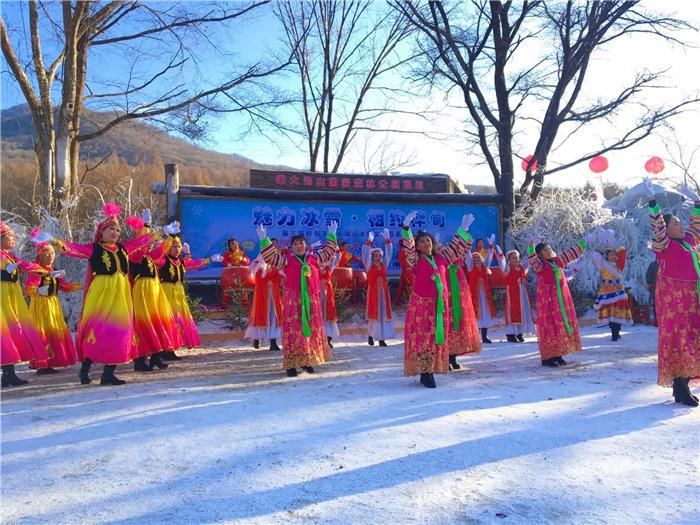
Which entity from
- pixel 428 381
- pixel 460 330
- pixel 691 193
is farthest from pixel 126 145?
pixel 691 193

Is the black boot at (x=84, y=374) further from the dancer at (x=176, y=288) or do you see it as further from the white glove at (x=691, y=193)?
the white glove at (x=691, y=193)

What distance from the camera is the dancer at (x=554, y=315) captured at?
6734 millimetres

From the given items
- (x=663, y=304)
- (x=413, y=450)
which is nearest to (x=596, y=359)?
(x=663, y=304)

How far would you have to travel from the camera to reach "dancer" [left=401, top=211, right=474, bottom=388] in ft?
18.7

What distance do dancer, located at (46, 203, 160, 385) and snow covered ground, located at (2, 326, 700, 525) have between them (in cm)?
34

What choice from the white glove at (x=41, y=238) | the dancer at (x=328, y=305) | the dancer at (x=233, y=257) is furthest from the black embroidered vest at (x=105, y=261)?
the dancer at (x=233, y=257)

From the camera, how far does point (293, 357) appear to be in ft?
20.5

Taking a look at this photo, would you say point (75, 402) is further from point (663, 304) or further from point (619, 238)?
point (619, 238)

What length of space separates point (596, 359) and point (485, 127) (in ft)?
32.9

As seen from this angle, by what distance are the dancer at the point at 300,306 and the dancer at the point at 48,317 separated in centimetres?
275

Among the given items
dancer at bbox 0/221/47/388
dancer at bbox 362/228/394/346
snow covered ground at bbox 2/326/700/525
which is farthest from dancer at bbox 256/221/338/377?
dancer at bbox 0/221/47/388

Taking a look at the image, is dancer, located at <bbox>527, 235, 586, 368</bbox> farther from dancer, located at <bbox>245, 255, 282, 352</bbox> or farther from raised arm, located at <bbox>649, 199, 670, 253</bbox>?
dancer, located at <bbox>245, 255, 282, 352</bbox>

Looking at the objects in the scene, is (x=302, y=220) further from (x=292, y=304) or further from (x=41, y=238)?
(x=41, y=238)

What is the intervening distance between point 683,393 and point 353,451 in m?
3.11
